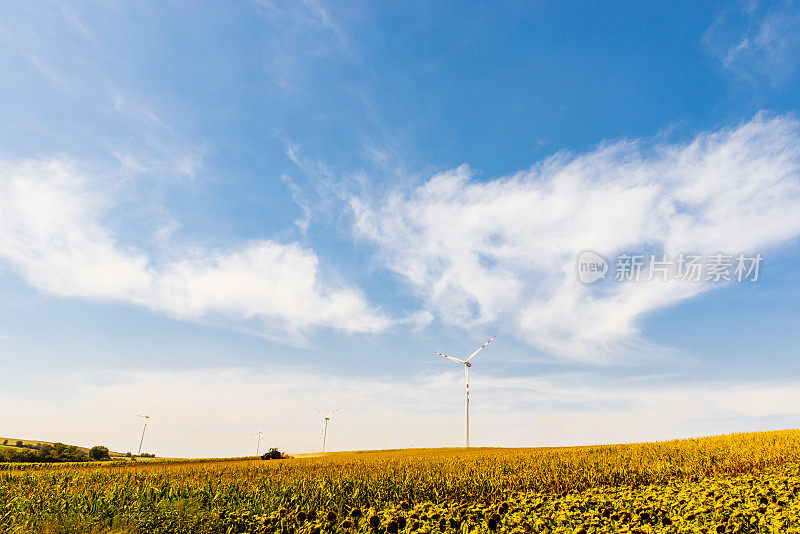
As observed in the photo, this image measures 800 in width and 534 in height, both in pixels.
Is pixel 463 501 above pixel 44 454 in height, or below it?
above

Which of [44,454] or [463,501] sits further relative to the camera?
[44,454]

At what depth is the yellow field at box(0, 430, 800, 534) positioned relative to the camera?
435 inches

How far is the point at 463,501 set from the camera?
14.2m

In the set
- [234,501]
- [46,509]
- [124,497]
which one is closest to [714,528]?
[234,501]

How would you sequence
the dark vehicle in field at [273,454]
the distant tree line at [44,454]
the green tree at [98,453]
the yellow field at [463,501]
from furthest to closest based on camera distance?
the green tree at [98,453] < the distant tree line at [44,454] < the dark vehicle in field at [273,454] < the yellow field at [463,501]

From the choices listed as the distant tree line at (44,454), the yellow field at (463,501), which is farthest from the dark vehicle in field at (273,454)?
the yellow field at (463,501)

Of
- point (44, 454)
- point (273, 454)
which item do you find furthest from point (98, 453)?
point (273, 454)

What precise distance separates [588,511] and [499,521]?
106 inches

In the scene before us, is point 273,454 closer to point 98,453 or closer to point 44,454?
point 44,454

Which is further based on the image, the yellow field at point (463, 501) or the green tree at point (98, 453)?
the green tree at point (98, 453)

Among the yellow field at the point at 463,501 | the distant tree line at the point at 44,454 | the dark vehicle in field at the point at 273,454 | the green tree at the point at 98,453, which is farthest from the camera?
the green tree at the point at 98,453

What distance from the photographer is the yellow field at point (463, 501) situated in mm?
11047

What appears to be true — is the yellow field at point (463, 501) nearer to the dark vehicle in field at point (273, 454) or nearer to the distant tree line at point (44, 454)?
the dark vehicle in field at point (273, 454)

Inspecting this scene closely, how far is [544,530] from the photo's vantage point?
1064 centimetres
